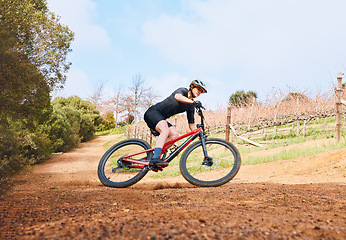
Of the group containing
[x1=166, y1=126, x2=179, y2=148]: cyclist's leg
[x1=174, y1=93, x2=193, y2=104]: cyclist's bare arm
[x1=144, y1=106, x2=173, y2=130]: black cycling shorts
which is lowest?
[x1=166, y1=126, x2=179, y2=148]: cyclist's leg

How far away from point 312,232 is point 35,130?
17.8 meters

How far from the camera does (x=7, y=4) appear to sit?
36.1ft

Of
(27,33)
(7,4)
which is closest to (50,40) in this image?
(27,33)

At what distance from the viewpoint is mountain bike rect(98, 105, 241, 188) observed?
4.86 m

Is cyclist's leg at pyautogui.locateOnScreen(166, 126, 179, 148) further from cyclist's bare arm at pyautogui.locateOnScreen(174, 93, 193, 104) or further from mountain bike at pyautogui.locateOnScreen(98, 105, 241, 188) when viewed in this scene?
cyclist's bare arm at pyautogui.locateOnScreen(174, 93, 193, 104)

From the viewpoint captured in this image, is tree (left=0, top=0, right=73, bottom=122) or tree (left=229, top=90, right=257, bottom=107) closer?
tree (left=0, top=0, right=73, bottom=122)

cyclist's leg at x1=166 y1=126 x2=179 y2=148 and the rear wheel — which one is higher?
cyclist's leg at x1=166 y1=126 x2=179 y2=148

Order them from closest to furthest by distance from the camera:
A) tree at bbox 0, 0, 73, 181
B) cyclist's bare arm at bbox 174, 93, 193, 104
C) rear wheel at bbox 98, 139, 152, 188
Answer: cyclist's bare arm at bbox 174, 93, 193, 104 → rear wheel at bbox 98, 139, 152, 188 → tree at bbox 0, 0, 73, 181

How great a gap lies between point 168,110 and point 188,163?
1025 millimetres

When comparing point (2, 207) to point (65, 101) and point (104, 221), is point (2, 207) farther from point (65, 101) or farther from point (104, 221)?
point (65, 101)

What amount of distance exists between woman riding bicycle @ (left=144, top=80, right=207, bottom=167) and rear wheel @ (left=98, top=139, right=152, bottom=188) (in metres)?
0.41

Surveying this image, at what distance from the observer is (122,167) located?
204 inches

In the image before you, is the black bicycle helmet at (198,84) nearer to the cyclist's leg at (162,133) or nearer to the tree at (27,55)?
the cyclist's leg at (162,133)

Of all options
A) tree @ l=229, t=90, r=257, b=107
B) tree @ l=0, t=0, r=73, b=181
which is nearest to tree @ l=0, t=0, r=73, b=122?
tree @ l=0, t=0, r=73, b=181
